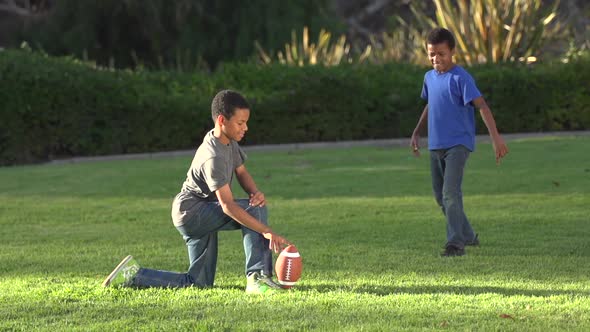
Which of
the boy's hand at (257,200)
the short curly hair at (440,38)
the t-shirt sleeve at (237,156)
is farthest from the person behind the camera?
the short curly hair at (440,38)

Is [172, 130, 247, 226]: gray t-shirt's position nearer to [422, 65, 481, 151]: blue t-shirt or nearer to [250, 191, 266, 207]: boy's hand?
[250, 191, 266, 207]: boy's hand

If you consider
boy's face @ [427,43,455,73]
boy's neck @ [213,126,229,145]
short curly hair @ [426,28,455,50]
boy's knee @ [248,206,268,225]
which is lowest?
boy's knee @ [248,206,268,225]

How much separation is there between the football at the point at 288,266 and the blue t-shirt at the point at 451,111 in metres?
2.12

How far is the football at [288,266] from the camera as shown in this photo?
6449 mm

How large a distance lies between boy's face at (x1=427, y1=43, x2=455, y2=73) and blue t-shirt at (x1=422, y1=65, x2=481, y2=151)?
0.15ft

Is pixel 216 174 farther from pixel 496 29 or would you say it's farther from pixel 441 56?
pixel 496 29

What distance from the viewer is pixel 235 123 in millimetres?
6469

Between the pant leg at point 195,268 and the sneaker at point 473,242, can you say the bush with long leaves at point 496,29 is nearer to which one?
the sneaker at point 473,242

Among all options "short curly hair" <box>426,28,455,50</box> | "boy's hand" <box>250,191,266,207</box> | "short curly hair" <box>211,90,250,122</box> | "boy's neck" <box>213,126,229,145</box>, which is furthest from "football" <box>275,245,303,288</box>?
"short curly hair" <box>426,28,455,50</box>

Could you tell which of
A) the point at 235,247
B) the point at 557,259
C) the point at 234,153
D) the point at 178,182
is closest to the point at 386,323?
the point at 234,153

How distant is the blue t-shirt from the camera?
817 centimetres

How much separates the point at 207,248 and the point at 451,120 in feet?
7.50

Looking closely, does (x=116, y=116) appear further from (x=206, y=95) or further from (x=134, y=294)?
(x=134, y=294)

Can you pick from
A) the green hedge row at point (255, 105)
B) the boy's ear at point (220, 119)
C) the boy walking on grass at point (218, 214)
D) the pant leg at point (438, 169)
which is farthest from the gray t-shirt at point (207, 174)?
the green hedge row at point (255, 105)
